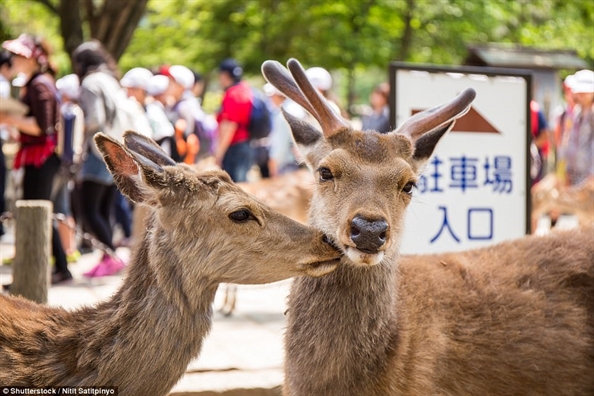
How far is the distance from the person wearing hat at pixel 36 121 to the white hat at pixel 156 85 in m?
2.32

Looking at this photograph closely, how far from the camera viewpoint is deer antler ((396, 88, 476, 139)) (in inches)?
193

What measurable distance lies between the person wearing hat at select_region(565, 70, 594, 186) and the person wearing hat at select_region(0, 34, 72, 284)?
623 cm

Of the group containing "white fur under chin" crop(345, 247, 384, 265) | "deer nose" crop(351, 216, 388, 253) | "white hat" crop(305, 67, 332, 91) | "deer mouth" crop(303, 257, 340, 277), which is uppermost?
"white hat" crop(305, 67, 332, 91)

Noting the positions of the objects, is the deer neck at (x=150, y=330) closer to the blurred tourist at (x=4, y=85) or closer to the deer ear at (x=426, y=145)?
the deer ear at (x=426, y=145)

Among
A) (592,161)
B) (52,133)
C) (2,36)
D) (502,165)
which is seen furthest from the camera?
(2,36)

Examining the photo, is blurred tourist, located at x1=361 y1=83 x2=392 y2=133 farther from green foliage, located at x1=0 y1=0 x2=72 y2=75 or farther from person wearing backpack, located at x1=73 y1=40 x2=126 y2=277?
green foliage, located at x1=0 y1=0 x2=72 y2=75

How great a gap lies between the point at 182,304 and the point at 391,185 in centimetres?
124

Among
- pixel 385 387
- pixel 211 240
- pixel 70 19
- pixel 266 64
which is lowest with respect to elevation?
pixel 385 387

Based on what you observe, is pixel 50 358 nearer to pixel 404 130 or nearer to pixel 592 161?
pixel 404 130

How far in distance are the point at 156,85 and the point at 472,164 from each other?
5.44m

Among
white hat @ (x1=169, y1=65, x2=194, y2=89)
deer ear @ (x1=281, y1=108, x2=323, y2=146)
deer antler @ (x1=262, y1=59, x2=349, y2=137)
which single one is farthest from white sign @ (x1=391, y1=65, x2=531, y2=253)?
white hat @ (x1=169, y1=65, x2=194, y2=89)

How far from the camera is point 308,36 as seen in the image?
2300 centimetres

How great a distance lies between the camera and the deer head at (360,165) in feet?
12.9

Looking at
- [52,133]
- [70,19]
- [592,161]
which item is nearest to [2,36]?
[70,19]
